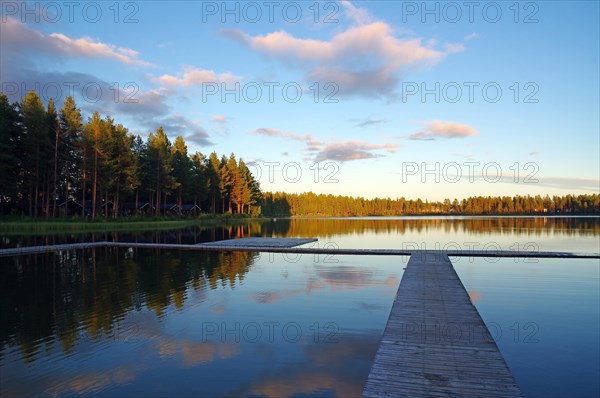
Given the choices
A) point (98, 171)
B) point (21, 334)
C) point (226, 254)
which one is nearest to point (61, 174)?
point (98, 171)

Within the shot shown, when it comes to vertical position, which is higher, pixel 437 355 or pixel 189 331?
pixel 437 355

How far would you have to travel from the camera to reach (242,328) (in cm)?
1045

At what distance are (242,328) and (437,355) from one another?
5099 millimetres

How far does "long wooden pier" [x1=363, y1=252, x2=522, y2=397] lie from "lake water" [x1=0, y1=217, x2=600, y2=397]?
675 mm

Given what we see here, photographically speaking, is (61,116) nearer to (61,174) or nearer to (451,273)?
(61,174)

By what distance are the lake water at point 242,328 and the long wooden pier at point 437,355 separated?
0.68 m

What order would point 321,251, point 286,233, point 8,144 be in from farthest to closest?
1. point 286,233
2. point 8,144
3. point 321,251

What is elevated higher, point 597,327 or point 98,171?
point 98,171

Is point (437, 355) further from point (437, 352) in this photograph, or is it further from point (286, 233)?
point (286, 233)

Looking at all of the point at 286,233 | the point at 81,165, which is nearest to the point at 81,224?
the point at 81,165

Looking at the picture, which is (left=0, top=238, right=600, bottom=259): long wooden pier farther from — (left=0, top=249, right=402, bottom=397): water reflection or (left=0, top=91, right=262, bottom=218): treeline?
(left=0, top=91, right=262, bottom=218): treeline

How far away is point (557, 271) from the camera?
19.9m

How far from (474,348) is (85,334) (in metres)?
8.66

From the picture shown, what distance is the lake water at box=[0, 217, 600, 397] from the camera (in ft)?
23.7
